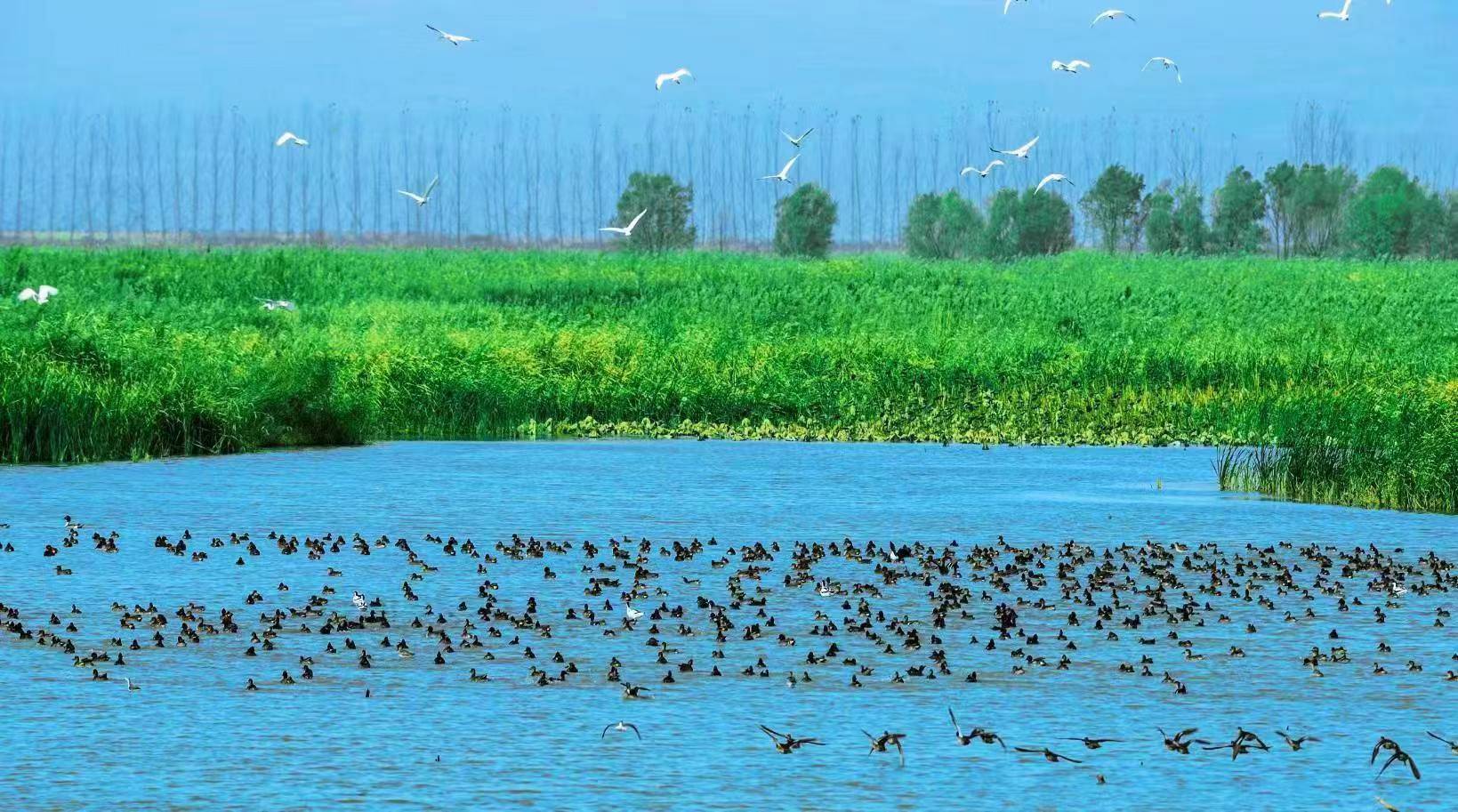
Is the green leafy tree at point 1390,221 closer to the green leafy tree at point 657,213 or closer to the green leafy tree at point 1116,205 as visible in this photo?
the green leafy tree at point 1116,205

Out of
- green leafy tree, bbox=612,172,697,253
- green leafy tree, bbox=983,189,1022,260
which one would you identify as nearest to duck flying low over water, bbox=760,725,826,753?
green leafy tree, bbox=612,172,697,253

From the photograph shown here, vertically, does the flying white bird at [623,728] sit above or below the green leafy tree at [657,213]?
below

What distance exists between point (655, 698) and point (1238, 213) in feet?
427

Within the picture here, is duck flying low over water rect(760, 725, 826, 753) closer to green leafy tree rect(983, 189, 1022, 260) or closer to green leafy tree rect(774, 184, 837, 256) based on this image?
green leafy tree rect(774, 184, 837, 256)

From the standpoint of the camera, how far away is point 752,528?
23406mm

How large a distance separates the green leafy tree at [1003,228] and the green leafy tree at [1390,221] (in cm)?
2468

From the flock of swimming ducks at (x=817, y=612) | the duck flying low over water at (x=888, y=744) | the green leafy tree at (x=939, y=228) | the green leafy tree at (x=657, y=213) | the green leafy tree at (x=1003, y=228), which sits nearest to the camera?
the duck flying low over water at (x=888, y=744)

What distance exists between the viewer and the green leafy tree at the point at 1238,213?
136 m

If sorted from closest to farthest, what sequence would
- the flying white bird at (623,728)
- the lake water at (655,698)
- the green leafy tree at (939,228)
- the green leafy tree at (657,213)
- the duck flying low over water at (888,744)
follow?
the lake water at (655,698)
the duck flying low over water at (888,744)
the flying white bird at (623,728)
the green leafy tree at (657,213)
the green leafy tree at (939,228)

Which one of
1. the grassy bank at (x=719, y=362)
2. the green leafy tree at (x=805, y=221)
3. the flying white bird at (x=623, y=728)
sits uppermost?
the green leafy tree at (x=805, y=221)

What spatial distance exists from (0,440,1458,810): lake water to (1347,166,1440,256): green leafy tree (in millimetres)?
114300

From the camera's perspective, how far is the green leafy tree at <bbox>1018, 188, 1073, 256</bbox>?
429 feet

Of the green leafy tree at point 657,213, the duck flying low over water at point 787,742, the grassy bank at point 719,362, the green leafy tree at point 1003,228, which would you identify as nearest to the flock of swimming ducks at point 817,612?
the duck flying low over water at point 787,742

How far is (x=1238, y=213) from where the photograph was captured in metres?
136
